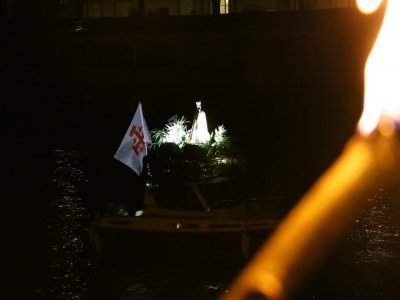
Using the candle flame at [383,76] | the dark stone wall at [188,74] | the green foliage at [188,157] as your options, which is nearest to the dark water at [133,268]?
A: the green foliage at [188,157]

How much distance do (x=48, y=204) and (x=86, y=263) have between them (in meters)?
5.45

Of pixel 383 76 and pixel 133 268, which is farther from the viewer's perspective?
pixel 383 76

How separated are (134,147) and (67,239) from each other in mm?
2837

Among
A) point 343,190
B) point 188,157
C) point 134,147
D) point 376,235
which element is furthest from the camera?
point 343,190

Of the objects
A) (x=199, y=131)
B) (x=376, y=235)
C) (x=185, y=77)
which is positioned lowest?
(x=376, y=235)

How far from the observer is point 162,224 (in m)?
12.5

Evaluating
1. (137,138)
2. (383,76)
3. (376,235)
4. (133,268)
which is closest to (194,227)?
(133,268)

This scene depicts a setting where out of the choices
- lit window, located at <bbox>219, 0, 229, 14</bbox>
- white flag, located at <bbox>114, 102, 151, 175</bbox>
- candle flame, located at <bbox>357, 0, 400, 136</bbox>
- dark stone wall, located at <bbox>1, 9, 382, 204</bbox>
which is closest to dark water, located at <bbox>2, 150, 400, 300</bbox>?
white flag, located at <bbox>114, 102, 151, 175</bbox>

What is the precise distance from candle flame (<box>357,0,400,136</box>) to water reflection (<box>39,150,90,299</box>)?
13.1 m

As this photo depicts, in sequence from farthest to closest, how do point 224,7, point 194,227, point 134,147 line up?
point 224,7, point 134,147, point 194,227

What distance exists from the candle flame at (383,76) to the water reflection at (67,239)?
13.1 metres

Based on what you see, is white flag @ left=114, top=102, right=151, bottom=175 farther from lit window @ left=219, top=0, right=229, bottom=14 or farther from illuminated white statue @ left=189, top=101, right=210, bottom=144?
lit window @ left=219, top=0, right=229, bottom=14

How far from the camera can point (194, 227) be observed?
1231 centimetres

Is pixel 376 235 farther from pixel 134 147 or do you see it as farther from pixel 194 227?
pixel 134 147
